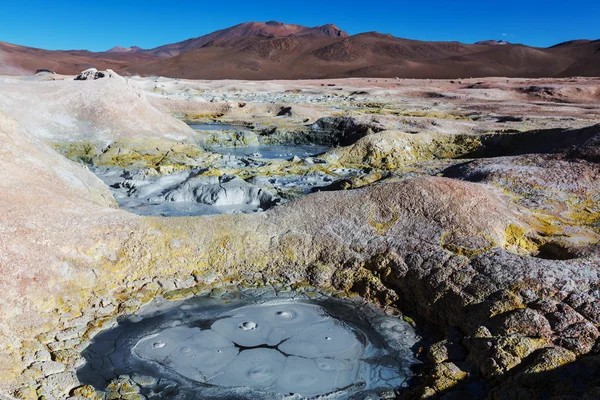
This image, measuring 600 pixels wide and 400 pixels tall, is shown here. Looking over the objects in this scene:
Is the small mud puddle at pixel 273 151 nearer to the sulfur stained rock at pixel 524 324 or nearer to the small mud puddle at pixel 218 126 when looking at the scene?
the small mud puddle at pixel 218 126

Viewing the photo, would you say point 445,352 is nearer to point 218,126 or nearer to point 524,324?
point 524,324

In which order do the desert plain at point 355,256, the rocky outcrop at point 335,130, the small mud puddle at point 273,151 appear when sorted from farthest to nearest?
1. the rocky outcrop at point 335,130
2. the small mud puddle at point 273,151
3. the desert plain at point 355,256

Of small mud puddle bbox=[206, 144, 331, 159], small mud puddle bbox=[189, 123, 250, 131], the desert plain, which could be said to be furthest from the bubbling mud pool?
small mud puddle bbox=[189, 123, 250, 131]

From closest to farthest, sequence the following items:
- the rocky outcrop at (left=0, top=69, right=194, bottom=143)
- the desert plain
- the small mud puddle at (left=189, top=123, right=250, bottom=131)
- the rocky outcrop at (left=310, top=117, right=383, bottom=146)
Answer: the desert plain → the rocky outcrop at (left=0, top=69, right=194, bottom=143) → the rocky outcrop at (left=310, top=117, right=383, bottom=146) → the small mud puddle at (left=189, top=123, right=250, bottom=131)

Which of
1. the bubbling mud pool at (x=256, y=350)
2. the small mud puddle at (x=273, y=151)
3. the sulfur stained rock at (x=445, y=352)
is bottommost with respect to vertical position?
the bubbling mud pool at (x=256, y=350)

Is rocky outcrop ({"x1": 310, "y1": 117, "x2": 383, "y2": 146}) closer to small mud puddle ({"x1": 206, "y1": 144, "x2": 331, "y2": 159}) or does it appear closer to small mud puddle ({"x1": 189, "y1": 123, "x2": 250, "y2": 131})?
small mud puddle ({"x1": 206, "y1": 144, "x2": 331, "y2": 159})

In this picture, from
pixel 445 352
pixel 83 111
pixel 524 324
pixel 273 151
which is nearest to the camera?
pixel 524 324

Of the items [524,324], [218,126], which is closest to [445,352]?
[524,324]

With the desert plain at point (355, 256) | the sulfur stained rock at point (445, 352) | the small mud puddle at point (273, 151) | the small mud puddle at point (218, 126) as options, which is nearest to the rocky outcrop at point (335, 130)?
the small mud puddle at point (273, 151)
